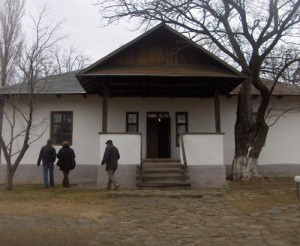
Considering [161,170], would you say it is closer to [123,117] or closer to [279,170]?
[123,117]

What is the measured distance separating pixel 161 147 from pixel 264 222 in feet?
33.4

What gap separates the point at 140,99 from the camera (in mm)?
19578

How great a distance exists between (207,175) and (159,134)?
429cm

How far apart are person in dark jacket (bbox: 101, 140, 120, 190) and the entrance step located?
99 cm

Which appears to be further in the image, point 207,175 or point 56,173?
point 56,173

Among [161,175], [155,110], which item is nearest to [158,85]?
[155,110]

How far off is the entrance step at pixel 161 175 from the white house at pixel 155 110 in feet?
2.06

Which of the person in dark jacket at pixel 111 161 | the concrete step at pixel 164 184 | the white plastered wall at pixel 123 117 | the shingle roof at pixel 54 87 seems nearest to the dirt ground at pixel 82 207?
the person in dark jacket at pixel 111 161

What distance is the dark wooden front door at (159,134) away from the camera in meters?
19.5

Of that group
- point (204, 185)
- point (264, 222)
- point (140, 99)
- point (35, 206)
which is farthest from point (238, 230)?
point (140, 99)

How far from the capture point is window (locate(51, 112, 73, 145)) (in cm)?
1977

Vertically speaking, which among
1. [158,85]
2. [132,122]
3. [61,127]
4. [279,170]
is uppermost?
[158,85]

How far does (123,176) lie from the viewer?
15875mm

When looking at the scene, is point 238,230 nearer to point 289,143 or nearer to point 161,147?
point 161,147
